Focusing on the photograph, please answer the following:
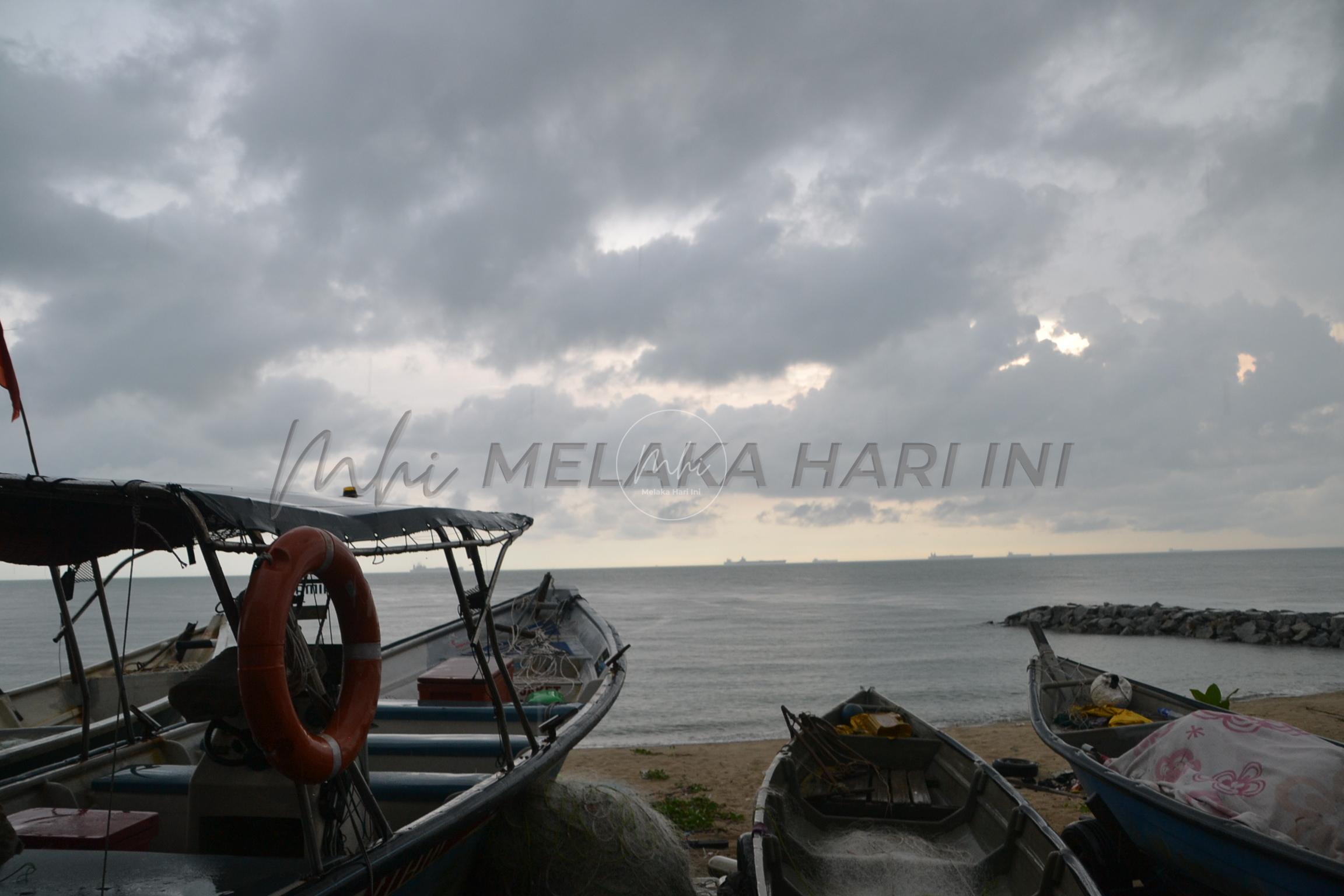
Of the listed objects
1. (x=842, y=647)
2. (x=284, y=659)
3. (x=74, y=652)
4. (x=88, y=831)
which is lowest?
(x=842, y=647)

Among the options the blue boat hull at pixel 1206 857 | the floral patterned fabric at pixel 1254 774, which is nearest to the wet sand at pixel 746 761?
the blue boat hull at pixel 1206 857

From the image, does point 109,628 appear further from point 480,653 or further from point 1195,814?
point 1195,814

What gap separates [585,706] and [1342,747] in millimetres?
5747

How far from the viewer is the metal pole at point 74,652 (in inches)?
194

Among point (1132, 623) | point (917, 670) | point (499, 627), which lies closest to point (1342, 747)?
point (499, 627)

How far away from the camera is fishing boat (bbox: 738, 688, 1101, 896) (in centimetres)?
576

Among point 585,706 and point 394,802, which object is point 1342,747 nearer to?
point 585,706

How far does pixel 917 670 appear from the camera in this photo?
94.5 ft

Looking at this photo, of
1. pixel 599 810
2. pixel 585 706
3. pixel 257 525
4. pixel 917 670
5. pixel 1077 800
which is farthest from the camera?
pixel 917 670

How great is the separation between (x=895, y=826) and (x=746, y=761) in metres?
6.19

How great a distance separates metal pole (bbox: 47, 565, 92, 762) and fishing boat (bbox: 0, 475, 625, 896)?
4 centimetres

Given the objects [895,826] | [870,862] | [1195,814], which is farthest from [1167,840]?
[895,826]

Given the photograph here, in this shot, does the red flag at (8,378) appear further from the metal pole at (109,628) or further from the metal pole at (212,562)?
the metal pole at (212,562)

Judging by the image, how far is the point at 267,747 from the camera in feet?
10.1
